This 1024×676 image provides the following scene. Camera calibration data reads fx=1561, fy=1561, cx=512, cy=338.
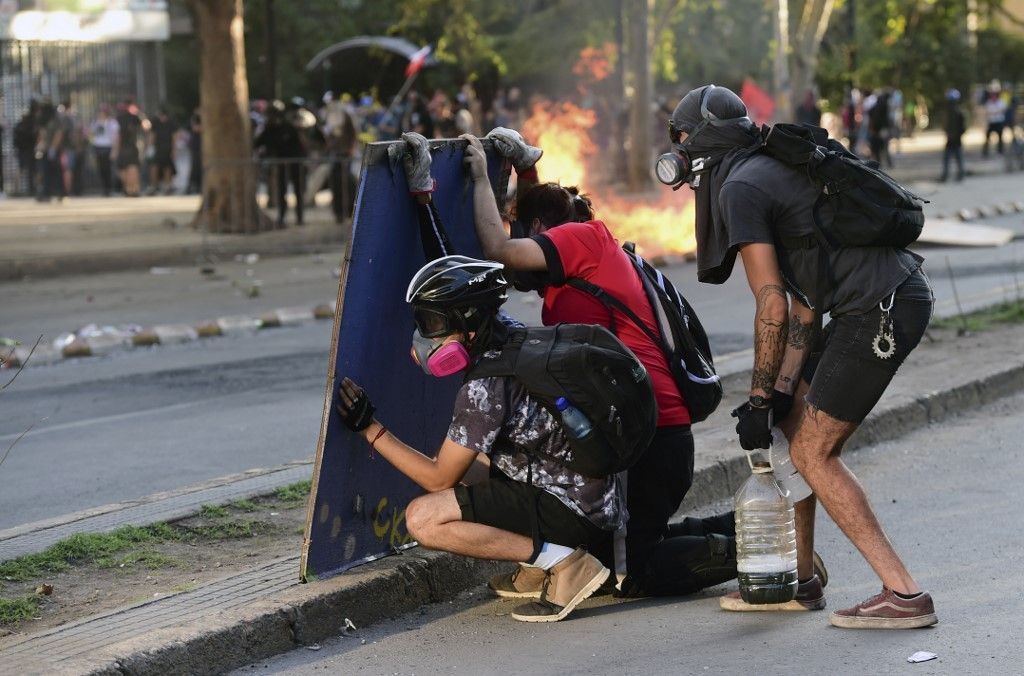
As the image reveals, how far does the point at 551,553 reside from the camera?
16.4 ft

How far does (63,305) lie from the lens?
15.5 m

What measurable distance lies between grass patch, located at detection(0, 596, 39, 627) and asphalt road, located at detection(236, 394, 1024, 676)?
29.6 inches

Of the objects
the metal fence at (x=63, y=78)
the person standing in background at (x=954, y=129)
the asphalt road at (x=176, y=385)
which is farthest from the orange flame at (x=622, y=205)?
the metal fence at (x=63, y=78)

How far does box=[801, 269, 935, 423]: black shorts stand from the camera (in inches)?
187

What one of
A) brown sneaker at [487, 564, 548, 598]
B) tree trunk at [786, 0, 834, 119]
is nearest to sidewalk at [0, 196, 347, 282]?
brown sneaker at [487, 564, 548, 598]

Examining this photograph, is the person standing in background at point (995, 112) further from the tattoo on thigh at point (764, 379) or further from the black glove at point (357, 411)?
the black glove at point (357, 411)

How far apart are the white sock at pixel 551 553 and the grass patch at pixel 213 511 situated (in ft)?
5.27

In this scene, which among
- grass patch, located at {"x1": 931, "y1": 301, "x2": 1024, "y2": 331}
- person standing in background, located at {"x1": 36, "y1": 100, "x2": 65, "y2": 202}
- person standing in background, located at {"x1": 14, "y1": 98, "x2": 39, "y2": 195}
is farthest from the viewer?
person standing in background, located at {"x1": 14, "y1": 98, "x2": 39, "y2": 195}

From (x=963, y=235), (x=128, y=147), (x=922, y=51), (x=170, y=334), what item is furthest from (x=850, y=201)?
(x=922, y=51)

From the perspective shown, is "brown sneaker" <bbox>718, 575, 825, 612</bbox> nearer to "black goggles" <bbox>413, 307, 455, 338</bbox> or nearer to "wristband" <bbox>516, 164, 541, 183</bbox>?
"black goggles" <bbox>413, 307, 455, 338</bbox>

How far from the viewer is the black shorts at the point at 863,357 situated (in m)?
4.75

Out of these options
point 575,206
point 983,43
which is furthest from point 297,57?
point 575,206

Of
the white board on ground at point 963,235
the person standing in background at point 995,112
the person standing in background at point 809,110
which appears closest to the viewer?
the white board on ground at point 963,235

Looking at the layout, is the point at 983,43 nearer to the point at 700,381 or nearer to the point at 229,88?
the point at 229,88
